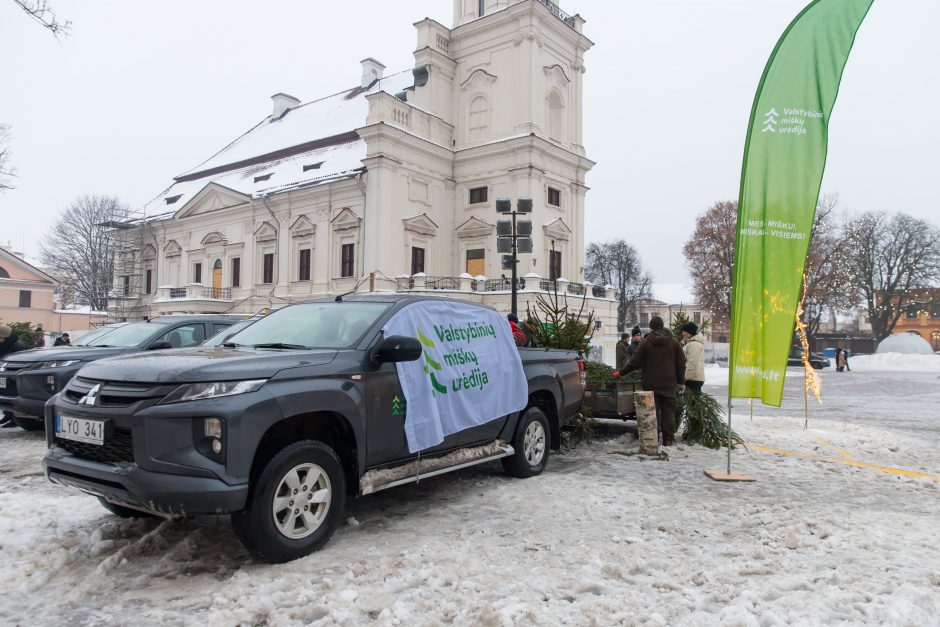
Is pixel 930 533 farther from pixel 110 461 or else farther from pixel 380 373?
pixel 110 461

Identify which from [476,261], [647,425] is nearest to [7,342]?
[647,425]

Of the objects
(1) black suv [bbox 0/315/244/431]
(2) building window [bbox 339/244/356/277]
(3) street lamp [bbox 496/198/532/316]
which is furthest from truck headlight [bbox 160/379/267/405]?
(2) building window [bbox 339/244/356/277]

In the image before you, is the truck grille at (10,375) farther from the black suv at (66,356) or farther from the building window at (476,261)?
the building window at (476,261)

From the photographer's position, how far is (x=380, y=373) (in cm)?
499

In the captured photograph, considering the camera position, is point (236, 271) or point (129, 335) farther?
point (236, 271)

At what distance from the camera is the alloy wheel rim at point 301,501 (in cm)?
423

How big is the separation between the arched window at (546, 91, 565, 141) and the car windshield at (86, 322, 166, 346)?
32.7 metres

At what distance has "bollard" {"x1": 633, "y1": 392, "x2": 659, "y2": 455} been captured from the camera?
8555 mm

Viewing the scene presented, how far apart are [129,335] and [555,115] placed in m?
34.6

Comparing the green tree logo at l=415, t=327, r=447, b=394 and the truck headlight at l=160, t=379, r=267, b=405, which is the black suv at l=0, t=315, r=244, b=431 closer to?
the green tree logo at l=415, t=327, r=447, b=394

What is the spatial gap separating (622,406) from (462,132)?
3281cm

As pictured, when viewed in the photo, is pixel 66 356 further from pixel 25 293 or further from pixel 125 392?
pixel 25 293

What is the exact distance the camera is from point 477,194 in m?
38.8

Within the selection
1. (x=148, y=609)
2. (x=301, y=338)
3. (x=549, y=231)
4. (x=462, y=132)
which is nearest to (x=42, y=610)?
(x=148, y=609)
